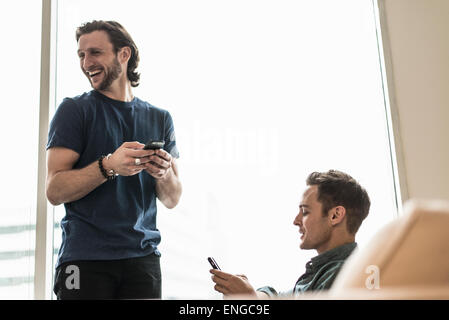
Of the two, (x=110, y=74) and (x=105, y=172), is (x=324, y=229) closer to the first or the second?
(x=105, y=172)

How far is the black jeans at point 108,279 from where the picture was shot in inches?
66.8

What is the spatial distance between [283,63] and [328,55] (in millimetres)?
226

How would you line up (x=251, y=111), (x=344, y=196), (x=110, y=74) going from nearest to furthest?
(x=344, y=196) → (x=110, y=74) → (x=251, y=111)

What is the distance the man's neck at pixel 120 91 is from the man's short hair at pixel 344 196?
2.74 feet

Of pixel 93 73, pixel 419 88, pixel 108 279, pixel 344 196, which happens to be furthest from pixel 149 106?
pixel 419 88

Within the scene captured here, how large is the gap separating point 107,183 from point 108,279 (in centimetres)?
36

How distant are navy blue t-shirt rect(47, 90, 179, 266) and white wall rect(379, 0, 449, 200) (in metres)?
1.15

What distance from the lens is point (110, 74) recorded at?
213 cm

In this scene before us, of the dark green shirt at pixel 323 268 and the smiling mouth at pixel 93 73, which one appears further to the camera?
the smiling mouth at pixel 93 73

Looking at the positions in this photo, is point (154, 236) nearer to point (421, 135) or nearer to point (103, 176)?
point (103, 176)

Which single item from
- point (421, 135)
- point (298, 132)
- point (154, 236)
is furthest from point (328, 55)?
point (154, 236)

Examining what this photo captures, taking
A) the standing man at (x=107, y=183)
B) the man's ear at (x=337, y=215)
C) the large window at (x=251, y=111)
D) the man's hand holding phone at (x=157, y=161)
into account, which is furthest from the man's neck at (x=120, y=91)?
the man's ear at (x=337, y=215)

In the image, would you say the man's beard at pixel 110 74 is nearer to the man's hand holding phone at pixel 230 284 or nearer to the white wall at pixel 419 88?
the man's hand holding phone at pixel 230 284

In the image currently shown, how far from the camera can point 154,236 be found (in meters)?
1.91
